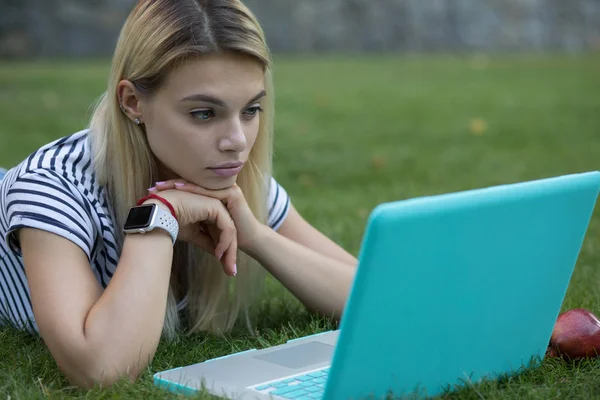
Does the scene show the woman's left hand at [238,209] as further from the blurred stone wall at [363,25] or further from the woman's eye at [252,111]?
the blurred stone wall at [363,25]

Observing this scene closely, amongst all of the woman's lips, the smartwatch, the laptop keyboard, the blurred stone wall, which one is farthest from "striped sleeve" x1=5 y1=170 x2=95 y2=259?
the blurred stone wall

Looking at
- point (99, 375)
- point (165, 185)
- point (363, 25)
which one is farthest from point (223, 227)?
point (363, 25)

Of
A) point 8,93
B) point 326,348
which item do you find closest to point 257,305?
point 326,348

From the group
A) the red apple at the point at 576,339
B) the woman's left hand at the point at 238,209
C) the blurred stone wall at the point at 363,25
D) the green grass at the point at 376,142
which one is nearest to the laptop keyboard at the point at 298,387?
the green grass at the point at 376,142

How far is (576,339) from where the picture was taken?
2518 millimetres

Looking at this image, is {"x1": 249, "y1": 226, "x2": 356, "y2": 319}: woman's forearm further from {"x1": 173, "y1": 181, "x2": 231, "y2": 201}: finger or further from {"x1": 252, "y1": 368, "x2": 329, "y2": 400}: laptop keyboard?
{"x1": 252, "y1": 368, "x2": 329, "y2": 400}: laptop keyboard

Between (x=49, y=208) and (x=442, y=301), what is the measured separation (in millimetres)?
1093

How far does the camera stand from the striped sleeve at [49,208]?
238cm

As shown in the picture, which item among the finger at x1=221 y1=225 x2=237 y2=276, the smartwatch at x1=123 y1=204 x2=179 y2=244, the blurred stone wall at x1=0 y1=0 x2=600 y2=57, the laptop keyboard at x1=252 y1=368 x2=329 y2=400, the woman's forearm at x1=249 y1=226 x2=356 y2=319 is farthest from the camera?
the blurred stone wall at x1=0 y1=0 x2=600 y2=57

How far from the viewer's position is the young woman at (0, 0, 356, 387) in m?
2.30

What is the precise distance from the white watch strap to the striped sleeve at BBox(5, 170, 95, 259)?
210mm

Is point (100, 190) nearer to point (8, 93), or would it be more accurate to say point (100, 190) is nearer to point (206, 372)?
point (206, 372)

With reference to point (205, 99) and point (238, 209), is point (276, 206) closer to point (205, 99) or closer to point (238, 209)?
point (238, 209)

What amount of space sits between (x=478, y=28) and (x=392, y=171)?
8383 millimetres
